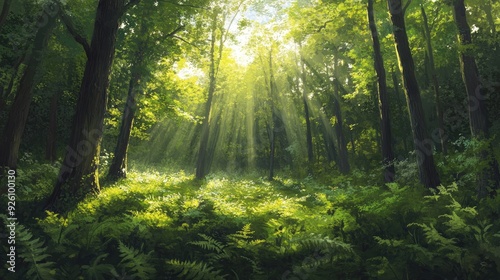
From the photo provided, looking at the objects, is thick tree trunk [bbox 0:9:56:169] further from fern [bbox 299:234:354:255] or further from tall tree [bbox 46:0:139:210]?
fern [bbox 299:234:354:255]

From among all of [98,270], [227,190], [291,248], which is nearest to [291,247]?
[291,248]

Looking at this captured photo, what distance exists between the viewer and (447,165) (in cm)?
1069

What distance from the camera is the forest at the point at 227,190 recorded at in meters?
4.08

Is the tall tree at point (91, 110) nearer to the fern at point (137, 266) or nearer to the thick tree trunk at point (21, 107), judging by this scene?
the thick tree trunk at point (21, 107)

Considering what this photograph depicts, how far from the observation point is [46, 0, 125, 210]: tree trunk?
8.16 m

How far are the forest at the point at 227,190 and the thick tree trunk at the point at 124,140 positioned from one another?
7 centimetres

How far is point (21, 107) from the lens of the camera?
11.8 meters

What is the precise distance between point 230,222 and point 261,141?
4242 centimetres

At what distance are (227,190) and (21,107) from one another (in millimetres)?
9653

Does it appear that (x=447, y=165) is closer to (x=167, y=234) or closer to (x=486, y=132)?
(x=486, y=132)

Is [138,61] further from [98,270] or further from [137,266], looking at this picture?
[137,266]

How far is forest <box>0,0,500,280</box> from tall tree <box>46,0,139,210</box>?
35mm

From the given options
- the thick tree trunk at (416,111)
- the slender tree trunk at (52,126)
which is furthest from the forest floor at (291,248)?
the slender tree trunk at (52,126)

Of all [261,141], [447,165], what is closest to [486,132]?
[447,165]
